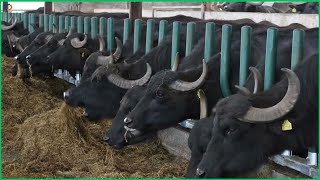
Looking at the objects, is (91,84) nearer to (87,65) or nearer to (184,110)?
(87,65)

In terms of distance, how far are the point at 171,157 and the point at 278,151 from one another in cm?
253

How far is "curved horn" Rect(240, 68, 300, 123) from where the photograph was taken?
3.96 meters

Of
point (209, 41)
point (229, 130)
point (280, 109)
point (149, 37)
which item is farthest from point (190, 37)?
point (280, 109)

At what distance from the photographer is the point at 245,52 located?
526 centimetres

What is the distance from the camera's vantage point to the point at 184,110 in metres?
5.30

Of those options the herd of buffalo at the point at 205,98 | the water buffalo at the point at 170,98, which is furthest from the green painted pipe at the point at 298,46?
the water buffalo at the point at 170,98

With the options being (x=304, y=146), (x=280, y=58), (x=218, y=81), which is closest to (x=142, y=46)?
(x=218, y=81)

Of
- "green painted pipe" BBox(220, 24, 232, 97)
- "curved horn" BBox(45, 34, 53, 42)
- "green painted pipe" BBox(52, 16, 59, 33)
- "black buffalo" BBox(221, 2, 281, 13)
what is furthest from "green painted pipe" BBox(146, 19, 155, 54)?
"black buffalo" BBox(221, 2, 281, 13)

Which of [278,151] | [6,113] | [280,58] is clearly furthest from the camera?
[6,113]

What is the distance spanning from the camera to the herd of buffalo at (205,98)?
411cm

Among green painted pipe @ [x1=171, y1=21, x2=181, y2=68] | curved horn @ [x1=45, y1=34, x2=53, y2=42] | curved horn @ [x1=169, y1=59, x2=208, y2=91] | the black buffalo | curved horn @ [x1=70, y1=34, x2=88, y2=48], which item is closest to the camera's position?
curved horn @ [x1=169, y1=59, x2=208, y2=91]

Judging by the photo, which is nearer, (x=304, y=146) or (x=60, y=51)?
(x=304, y=146)

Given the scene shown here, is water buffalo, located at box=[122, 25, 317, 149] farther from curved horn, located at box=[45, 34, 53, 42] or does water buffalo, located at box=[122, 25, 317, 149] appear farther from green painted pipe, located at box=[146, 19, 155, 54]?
curved horn, located at box=[45, 34, 53, 42]

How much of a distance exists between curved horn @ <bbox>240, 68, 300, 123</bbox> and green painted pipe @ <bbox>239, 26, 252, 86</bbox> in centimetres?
125
